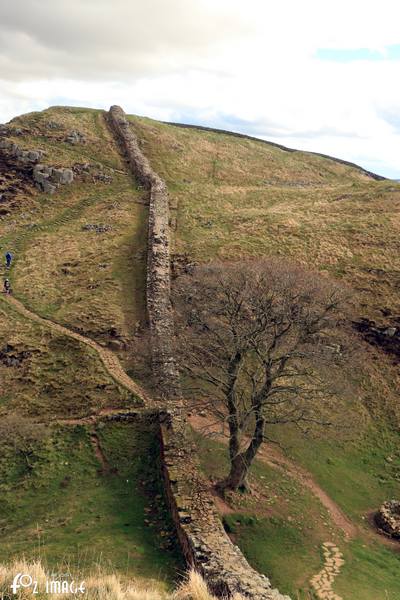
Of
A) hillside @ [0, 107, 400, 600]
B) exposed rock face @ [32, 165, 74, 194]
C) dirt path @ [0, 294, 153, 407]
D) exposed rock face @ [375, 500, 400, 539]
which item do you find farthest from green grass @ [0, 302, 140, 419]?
exposed rock face @ [32, 165, 74, 194]

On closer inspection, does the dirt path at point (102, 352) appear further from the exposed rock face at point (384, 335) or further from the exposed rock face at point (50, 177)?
the exposed rock face at point (50, 177)

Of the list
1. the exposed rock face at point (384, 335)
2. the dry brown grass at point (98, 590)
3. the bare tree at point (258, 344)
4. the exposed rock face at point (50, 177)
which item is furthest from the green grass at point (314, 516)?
the exposed rock face at point (50, 177)

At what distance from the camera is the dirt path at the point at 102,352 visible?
92.1 ft

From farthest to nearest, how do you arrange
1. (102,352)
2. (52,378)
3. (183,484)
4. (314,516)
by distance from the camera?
(102,352)
(52,378)
(314,516)
(183,484)

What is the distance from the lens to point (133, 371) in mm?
30219

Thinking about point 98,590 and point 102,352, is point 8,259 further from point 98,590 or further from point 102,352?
point 98,590

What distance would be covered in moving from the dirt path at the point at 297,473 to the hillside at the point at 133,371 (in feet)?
0.54

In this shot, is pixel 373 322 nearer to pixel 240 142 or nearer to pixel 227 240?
pixel 227 240

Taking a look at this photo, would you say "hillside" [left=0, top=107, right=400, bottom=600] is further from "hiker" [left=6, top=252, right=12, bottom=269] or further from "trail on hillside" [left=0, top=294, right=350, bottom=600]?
"hiker" [left=6, top=252, right=12, bottom=269]

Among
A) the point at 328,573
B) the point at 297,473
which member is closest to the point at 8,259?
the point at 297,473

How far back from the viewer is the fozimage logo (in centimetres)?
824

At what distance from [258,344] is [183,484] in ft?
25.1

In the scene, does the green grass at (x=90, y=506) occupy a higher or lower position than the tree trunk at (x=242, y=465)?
lower

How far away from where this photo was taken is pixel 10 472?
74.6 feet
